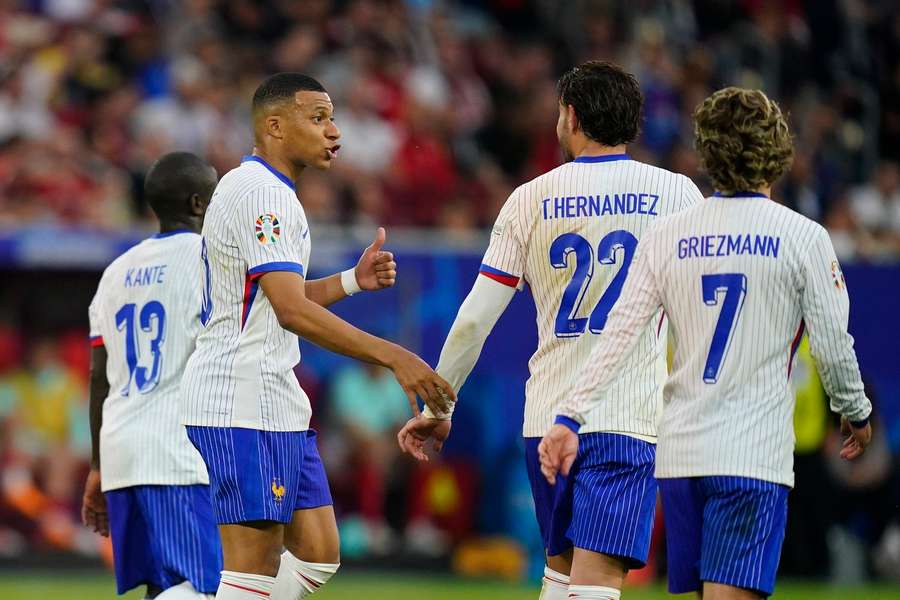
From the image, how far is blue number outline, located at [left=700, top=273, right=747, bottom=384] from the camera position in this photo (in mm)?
4871

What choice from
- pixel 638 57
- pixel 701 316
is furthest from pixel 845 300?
pixel 638 57

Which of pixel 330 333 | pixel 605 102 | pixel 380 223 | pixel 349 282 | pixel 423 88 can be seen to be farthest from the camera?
pixel 423 88

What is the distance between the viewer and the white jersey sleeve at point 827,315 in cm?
484

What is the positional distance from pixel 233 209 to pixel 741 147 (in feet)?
6.17

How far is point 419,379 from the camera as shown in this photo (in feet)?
18.2

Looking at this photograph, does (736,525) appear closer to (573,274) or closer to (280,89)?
(573,274)

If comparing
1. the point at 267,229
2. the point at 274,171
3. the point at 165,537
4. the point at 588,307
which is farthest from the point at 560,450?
the point at 165,537

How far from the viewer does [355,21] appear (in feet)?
49.7

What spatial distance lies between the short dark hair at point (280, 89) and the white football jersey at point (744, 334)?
1.71m

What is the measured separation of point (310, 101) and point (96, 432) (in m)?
1.89

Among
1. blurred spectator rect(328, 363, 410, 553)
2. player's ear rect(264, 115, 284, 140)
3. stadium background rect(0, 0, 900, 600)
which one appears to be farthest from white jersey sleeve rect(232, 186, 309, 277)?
blurred spectator rect(328, 363, 410, 553)

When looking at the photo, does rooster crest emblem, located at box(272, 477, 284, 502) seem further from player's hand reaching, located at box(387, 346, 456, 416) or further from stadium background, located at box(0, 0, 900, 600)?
stadium background, located at box(0, 0, 900, 600)

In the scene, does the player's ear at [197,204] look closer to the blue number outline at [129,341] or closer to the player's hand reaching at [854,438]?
the blue number outline at [129,341]

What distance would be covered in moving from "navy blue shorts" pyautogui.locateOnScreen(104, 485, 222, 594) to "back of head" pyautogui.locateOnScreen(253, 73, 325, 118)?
1650 mm
